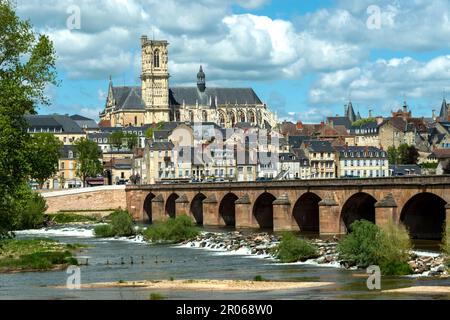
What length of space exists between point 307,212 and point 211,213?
17.4m

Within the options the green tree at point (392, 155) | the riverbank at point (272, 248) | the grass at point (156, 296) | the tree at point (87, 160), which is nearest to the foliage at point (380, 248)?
the riverbank at point (272, 248)

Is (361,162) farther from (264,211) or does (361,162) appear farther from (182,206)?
(264,211)

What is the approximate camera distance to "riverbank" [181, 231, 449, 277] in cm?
5811

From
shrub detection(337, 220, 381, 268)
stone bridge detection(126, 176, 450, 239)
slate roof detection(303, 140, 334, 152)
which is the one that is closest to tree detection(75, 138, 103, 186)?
slate roof detection(303, 140, 334, 152)

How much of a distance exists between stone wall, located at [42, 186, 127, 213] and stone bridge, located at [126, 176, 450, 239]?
9.52 m

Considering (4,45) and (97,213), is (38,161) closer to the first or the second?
(4,45)

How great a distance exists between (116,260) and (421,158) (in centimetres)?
12730

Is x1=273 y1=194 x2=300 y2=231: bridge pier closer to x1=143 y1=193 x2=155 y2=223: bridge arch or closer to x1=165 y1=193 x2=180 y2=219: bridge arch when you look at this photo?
x1=165 y1=193 x2=180 y2=219: bridge arch

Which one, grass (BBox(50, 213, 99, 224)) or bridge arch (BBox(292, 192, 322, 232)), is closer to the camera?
bridge arch (BBox(292, 192, 322, 232))

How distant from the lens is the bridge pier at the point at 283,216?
9631 cm

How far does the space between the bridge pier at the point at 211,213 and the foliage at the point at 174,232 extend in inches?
749

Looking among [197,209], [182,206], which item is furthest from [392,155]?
[182,206]

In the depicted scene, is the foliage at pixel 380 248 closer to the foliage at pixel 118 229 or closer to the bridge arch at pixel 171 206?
the foliage at pixel 118 229

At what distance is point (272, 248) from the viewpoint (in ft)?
243
